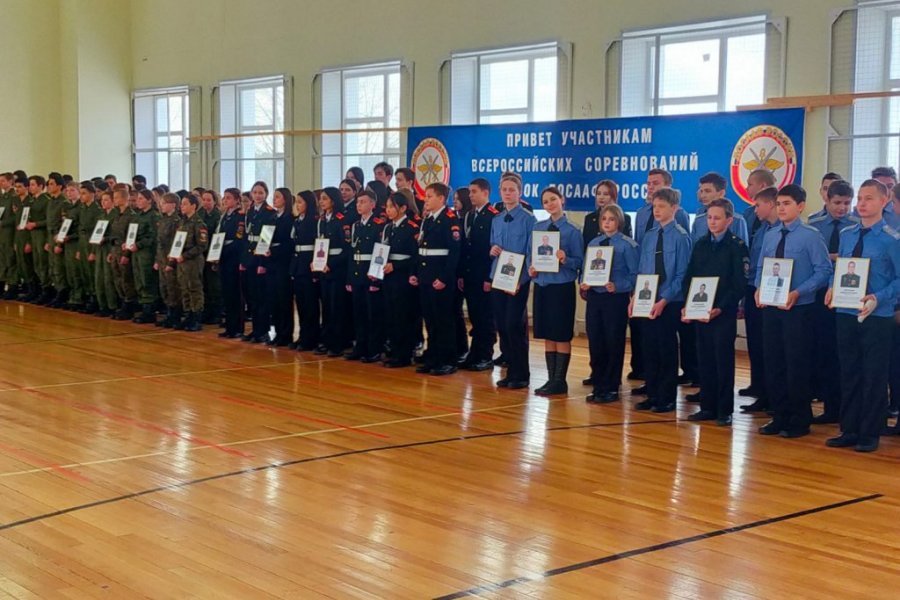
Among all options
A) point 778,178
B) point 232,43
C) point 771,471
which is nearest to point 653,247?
point 771,471

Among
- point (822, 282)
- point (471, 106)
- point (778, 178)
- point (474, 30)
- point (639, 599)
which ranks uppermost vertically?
point (474, 30)

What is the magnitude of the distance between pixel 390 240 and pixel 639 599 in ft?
18.1

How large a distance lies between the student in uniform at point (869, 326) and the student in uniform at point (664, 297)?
1.13 metres

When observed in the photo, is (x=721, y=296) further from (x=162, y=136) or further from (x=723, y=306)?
(x=162, y=136)

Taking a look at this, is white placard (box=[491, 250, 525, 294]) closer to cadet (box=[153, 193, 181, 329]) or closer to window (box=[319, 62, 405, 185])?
cadet (box=[153, 193, 181, 329])

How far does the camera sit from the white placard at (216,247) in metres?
A: 10.8

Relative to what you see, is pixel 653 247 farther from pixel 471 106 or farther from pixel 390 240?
pixel 471 106

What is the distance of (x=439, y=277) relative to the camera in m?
8.73

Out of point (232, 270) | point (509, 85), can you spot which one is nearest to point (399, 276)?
point (232, 270)

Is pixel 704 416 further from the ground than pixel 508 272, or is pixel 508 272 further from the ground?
pixel 508 272

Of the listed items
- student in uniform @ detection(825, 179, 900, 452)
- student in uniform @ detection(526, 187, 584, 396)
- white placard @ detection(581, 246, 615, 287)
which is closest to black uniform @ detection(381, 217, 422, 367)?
student in uniform @ detection(526, 187, 584, 396)

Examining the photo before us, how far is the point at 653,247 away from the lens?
740 cm

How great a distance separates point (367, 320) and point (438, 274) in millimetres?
1054

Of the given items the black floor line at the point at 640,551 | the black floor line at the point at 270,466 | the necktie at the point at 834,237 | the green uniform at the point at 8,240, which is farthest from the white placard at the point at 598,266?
the green uniform at the point at 8,240
